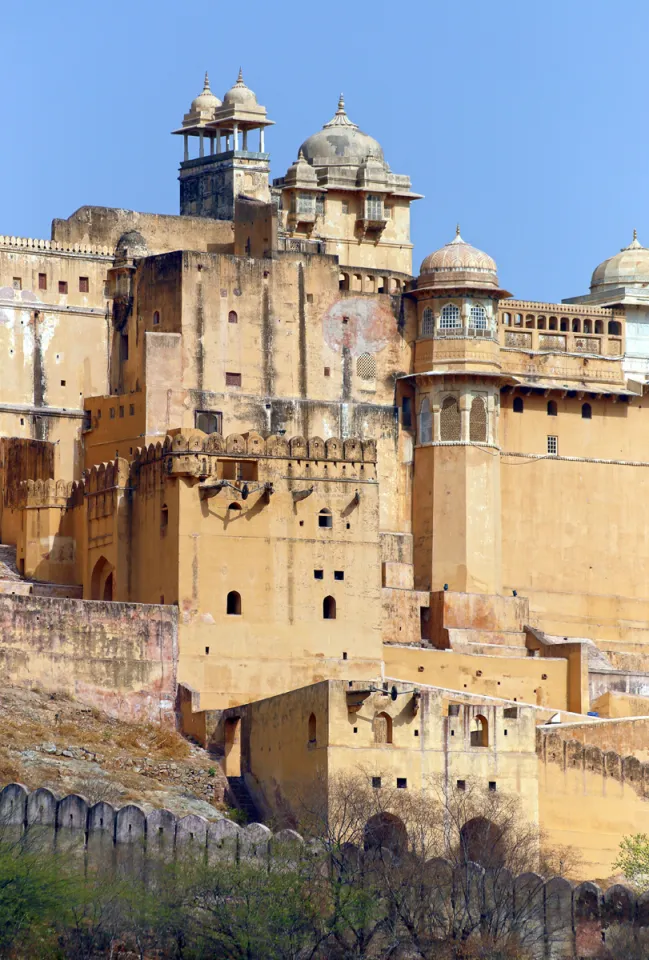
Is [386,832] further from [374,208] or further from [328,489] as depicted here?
[374,208]

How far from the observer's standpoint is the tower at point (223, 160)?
90.1 meters

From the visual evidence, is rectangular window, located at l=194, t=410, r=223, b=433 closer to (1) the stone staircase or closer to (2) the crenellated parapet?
(1) the stone staircase

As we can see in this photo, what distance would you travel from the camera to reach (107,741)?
71188 mm

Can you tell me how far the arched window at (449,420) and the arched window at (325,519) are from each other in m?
9.13

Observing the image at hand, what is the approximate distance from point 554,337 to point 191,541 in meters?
17.1

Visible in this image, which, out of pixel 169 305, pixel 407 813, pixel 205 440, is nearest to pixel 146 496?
pixel 205 440

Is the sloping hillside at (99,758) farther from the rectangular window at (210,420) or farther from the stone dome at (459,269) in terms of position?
the stone dome at (459,269)

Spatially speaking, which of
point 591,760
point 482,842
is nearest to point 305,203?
point 591,760

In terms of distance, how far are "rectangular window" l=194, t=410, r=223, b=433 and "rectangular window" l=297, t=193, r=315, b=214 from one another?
28.3ft

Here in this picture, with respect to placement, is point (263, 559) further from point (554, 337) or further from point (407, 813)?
point (554, 337)

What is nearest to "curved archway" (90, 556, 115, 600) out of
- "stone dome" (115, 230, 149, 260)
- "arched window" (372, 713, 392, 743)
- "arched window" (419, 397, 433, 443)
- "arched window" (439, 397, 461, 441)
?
"stone dome" (115, 230, 149, 260)

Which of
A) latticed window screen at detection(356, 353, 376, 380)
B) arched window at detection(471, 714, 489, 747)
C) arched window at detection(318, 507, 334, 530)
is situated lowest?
arched window at detection(471, 714, 489, 747)

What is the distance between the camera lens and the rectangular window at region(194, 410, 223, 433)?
82.8m

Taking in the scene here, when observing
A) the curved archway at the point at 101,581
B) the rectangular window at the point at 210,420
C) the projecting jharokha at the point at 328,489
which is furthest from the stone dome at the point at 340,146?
the curved archway at the point at 101,581
